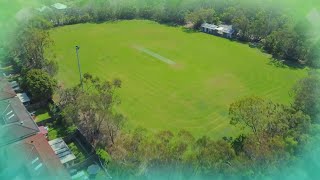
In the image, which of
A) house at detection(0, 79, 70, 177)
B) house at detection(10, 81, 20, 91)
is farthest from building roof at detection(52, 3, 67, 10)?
house at detection(0, 79, 70, 177)

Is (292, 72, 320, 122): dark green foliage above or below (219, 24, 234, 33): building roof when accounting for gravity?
above

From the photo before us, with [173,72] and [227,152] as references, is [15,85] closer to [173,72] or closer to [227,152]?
[173,72]

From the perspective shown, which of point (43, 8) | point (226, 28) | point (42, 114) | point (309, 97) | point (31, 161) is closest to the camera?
point (31, 161)

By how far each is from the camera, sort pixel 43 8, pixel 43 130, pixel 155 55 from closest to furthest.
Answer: pixel 43 130 < pixel 155 55 < pixel 43 8

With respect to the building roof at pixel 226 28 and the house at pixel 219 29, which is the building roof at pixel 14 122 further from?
the building roof at pixel 226 28

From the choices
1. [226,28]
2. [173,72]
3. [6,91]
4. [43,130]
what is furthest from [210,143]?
[226,28]

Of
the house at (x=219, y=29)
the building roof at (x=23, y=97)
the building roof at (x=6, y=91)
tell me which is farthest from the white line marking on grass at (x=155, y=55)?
the building roof at (x=6, y=91)

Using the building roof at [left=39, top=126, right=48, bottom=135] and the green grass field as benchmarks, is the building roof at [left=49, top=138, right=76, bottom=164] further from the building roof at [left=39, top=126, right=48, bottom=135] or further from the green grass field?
the green grass field
